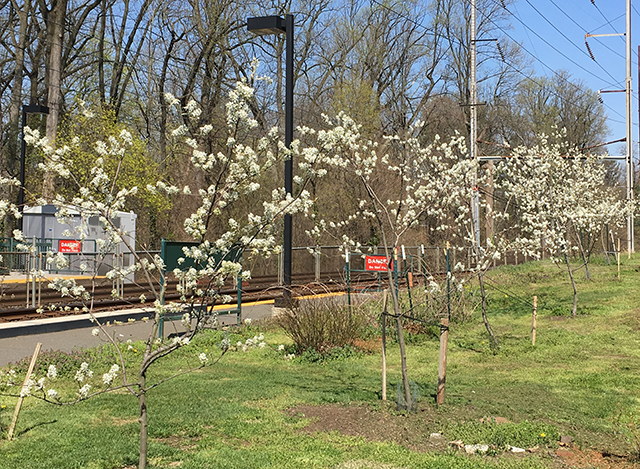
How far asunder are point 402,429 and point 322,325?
15.8 feet

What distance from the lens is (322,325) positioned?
1208 cm

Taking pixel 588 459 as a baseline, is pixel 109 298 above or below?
above

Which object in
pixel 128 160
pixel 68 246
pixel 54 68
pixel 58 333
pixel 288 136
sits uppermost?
pixel 54 68

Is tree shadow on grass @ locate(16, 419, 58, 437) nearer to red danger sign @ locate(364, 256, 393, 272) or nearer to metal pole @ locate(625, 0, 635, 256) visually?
red danger sign @ locate(364, 256, 393, 272)

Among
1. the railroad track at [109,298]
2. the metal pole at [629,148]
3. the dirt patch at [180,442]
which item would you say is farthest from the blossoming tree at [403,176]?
the metal pole at [629,148]

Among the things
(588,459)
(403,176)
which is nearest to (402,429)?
(588,459)

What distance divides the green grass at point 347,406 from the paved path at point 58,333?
2.01 metres

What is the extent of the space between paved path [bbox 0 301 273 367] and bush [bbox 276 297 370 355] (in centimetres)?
255

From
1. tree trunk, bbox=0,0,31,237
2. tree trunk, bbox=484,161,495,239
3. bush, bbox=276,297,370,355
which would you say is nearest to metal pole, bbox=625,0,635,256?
tree trunk, bbox=484,161,495,239

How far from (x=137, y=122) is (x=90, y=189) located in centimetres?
3297

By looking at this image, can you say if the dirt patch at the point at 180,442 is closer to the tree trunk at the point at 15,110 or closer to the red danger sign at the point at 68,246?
the red danger sign at the point at 68,246

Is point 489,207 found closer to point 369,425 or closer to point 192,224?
point 369,425

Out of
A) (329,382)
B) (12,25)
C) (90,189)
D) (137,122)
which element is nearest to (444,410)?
(329,382)

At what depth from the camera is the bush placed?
39.5 feet
